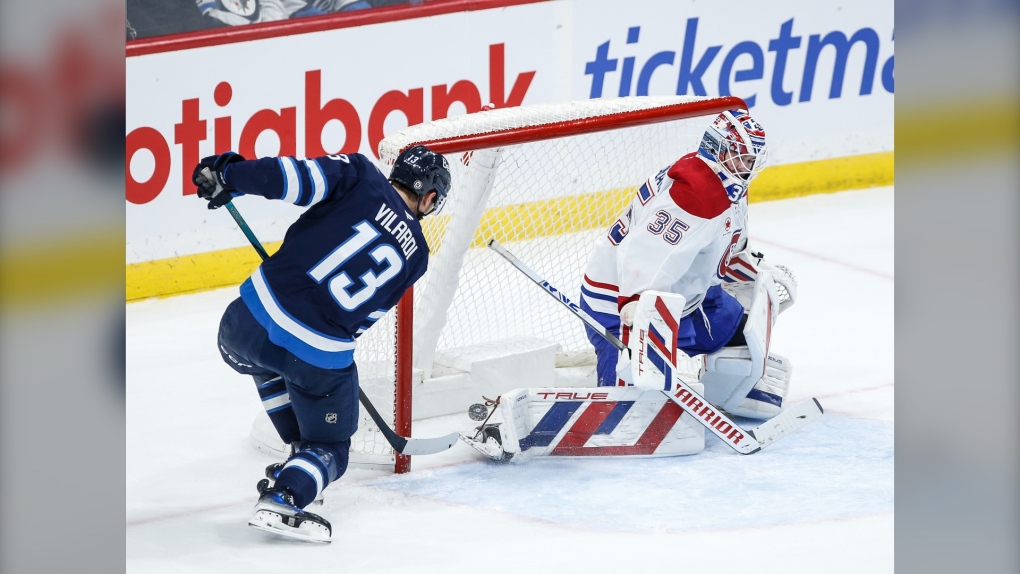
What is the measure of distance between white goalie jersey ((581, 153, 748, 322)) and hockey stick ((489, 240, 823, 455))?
0.14 meters

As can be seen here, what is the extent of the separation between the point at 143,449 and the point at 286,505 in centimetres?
97

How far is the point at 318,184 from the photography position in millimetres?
2732

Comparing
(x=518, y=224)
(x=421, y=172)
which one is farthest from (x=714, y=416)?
(x=518, y=224)

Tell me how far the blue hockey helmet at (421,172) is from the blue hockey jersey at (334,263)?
9 centimetres

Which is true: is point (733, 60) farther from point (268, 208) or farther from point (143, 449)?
point (143, 449)

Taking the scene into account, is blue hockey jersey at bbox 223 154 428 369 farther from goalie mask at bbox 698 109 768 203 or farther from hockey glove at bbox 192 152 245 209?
goalie mask at bbox 698 109 768 203

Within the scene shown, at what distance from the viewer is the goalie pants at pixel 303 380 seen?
2.82 m

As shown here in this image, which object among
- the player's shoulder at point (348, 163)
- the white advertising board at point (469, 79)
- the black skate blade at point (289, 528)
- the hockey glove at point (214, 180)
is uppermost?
the white advertising board at point (469, 79)

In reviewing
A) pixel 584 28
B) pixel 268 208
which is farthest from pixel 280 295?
pixel 584 28

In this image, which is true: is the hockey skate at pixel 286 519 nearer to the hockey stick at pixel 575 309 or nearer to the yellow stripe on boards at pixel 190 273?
the hockey stick at pixel 575 309

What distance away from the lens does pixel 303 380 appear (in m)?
2.82

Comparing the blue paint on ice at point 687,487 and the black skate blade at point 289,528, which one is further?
the blue paint on ice at point 687,487

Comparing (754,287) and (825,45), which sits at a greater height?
(825,45)

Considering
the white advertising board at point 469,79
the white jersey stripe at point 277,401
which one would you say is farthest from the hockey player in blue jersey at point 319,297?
the white advertising board at point 469,79
